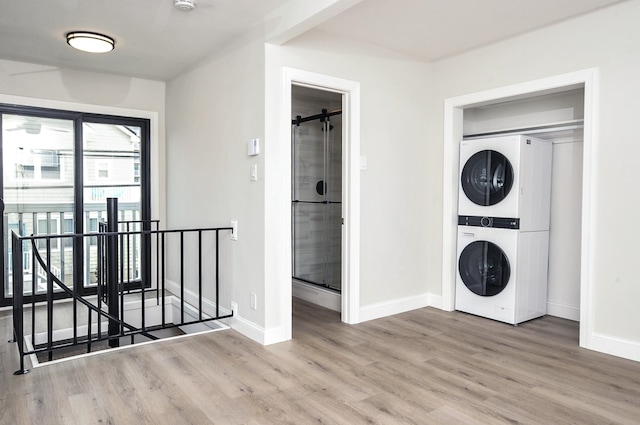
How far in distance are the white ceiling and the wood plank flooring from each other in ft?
7.38

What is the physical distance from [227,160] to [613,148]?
2941 mm

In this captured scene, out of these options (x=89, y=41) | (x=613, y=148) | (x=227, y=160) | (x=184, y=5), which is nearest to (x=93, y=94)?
(x=89, y=41)

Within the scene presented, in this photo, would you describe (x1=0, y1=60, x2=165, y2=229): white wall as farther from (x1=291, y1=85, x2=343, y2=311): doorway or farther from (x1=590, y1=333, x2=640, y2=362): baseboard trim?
(x1=590, y1=333, x2=640, y2=362): baseboard trim

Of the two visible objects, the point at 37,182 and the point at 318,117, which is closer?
the point at 37,182

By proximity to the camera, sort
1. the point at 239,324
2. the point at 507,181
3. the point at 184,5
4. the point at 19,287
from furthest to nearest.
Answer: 1. the point at 507,181
2. the point at 239,324
3. the point at 184,5
4. the point at 19,287

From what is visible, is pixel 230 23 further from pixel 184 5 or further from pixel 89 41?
pixel 89 41

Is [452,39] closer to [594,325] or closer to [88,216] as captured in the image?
[594,325]

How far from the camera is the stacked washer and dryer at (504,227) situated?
12.3 ft

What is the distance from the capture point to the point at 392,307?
4.12 meters

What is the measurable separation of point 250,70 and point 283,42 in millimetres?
370

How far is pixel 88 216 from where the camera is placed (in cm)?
475

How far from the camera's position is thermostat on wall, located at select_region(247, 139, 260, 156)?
3.37 m

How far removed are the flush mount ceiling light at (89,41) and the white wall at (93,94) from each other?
3.61 feet

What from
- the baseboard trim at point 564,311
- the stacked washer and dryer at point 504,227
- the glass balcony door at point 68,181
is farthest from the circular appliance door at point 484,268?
the glass balcony door at point 68,181
